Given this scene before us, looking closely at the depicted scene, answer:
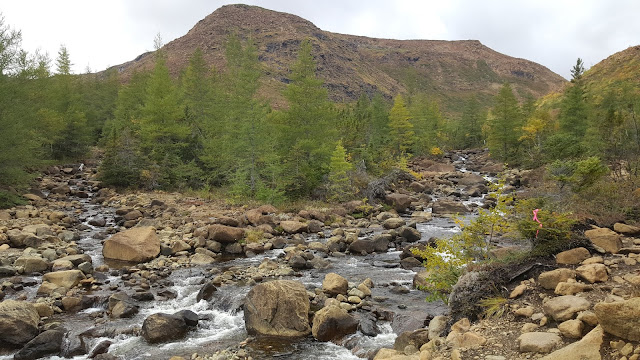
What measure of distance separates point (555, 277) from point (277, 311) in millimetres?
5664

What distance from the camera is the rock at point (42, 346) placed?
762 cm

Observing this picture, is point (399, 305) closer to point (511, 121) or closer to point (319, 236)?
point (319, 236)

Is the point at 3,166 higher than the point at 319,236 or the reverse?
higher

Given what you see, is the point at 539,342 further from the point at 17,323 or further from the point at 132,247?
the point at 132,247

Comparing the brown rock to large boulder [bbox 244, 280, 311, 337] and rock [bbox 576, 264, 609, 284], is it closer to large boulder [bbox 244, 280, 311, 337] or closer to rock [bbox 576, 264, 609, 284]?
large boulder [bbox 244, 280, 311, 337]

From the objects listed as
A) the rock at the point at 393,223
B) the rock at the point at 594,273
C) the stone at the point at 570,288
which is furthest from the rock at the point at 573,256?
the rock at the point at 393,223

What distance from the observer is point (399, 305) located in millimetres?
9883

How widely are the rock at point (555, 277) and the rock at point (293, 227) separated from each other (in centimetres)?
1279

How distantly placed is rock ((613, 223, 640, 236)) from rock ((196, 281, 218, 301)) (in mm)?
10122

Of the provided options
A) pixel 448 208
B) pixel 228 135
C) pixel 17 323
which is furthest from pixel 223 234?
pixel 448 208

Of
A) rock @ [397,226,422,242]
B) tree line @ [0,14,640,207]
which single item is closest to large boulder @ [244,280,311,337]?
rock @ [397,226,422,242]

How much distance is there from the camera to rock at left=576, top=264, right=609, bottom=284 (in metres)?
6.17

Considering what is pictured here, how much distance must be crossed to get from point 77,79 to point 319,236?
151 ft

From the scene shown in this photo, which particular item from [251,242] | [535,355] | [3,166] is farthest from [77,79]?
[535,355]
